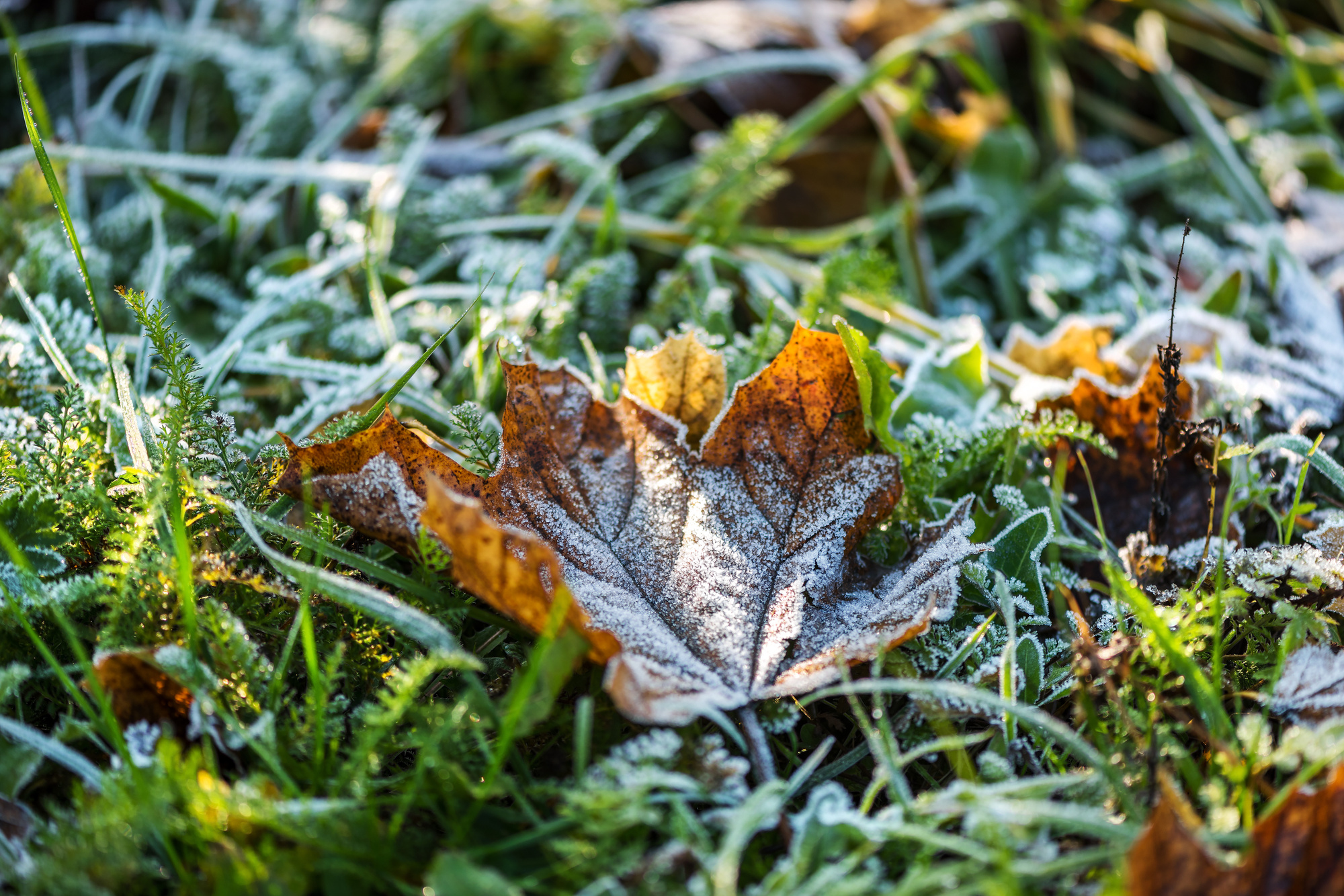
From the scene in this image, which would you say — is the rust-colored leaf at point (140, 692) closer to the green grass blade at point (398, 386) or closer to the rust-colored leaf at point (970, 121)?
the green grass blade at point (398, 386)

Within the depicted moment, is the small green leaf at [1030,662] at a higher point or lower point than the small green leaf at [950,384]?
lower

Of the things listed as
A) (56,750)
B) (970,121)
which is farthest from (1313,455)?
(56,750)

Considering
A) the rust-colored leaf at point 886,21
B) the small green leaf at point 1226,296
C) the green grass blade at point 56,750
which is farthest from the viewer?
the rust-colored leaf at point 886,21

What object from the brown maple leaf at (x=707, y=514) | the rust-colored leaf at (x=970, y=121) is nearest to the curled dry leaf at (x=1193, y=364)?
the brown maple leaf at (x=707, y=514)

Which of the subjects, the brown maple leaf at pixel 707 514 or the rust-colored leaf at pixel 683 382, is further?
the rust-colored leaf at pixel 683 382

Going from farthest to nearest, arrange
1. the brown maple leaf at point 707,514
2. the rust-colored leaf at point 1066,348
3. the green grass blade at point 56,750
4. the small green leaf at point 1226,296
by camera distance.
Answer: the small green leaf at point 1226,296 < the rust-colored leaf at point 1066,348 < the brown maple leaf at point 707,514 < the green grass blade at point 56,750

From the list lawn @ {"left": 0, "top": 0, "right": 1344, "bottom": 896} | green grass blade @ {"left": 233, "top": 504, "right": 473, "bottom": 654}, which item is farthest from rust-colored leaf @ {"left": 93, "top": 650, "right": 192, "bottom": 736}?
green grass blade @ {"left": 233, "top": 504, "right": 473, "bottom": 654}

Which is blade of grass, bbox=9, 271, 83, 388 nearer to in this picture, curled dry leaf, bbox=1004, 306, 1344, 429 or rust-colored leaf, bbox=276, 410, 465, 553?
rust-colored leaf, bbox=276, 410, 465, 553

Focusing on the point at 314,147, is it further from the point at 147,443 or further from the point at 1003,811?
the point at 1003,811
